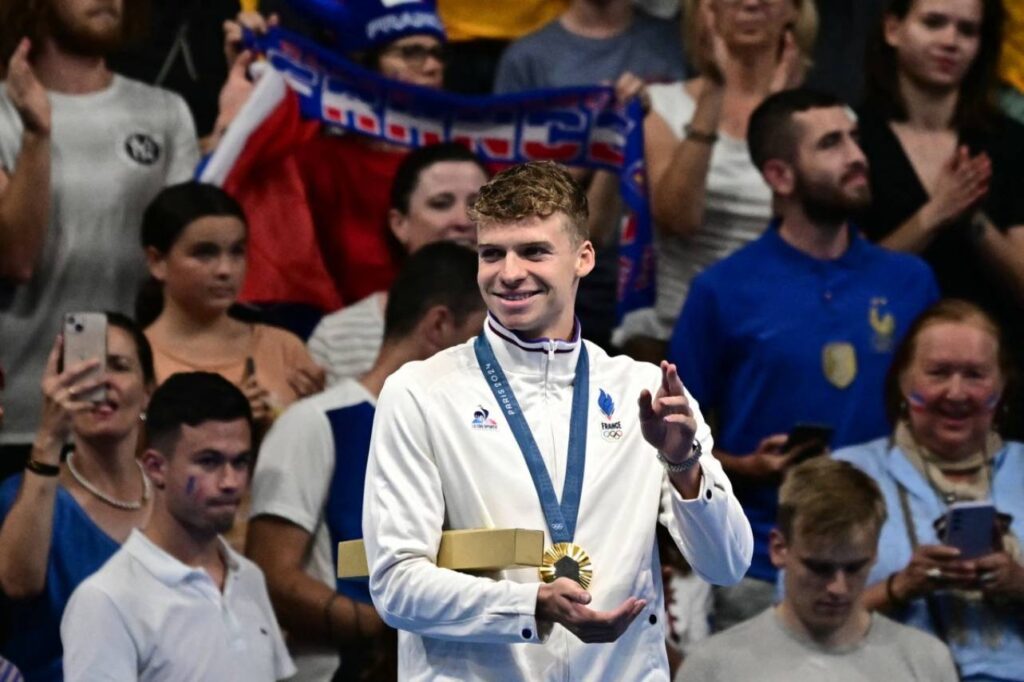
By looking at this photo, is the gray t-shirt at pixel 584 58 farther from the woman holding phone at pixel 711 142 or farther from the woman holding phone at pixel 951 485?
the woman holding phone at pixel 951 485

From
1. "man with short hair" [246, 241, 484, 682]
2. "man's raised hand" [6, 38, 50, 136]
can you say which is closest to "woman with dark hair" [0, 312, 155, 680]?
"man with short hair" [246, 241, 484, 682]

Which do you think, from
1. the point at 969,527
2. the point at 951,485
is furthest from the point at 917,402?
the point at 969,527

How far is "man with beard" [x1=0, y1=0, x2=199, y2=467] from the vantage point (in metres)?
7.09

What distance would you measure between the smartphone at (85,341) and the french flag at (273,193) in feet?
4.50

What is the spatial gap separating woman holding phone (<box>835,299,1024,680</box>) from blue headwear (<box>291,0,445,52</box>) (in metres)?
2.27

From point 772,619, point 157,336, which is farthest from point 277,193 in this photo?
point 772,619

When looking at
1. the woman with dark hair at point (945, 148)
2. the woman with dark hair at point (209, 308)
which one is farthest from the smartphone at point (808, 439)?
the woman with dark hair at point (209, 308)

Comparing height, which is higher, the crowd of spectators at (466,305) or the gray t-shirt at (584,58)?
the gray t-shirt at (584,58)

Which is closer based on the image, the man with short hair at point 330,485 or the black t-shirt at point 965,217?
the man with short hair at point 330,485

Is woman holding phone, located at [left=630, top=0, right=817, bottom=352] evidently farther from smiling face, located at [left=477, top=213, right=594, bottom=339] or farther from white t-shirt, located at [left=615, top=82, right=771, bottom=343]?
smiling face, located at [left=477, top=213, right=594, bottom=339]

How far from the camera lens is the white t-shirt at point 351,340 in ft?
23.4

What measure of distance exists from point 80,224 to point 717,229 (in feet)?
7.70

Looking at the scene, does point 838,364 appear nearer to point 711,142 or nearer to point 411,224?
point 711,142

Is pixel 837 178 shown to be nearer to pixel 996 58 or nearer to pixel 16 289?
pixel 996 58
